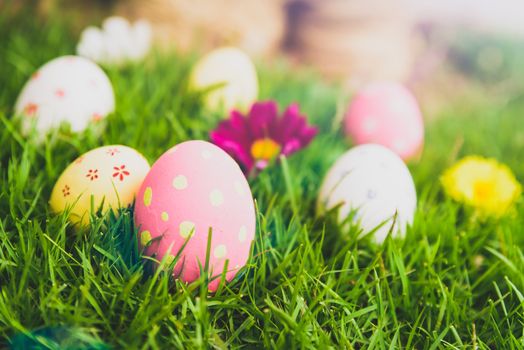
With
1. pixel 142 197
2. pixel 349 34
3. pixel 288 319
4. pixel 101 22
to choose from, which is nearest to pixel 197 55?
pixel 101 22

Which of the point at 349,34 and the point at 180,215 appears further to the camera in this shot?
the point at 349,34

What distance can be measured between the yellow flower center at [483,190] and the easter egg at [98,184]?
0.71 metres

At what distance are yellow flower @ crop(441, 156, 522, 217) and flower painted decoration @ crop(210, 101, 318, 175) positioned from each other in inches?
13.5

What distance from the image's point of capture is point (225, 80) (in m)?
1.25

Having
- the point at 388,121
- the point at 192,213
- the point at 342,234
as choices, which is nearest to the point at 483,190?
the point at 388,121

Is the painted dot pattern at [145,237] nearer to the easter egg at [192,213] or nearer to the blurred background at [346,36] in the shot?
the easter egg at [192,213]

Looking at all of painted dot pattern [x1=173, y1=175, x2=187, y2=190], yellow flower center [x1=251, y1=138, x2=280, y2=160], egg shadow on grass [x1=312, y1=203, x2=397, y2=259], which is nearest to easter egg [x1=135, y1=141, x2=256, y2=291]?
painted dot pattern [x1=173, y1=175, x2=187, y2=190]

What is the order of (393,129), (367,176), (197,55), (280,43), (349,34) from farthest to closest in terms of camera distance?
1. (280,43)
2. (349,34)
3. (197,55)
4. (393,129)
5. (367,176)

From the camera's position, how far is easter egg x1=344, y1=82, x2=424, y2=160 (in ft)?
4.13

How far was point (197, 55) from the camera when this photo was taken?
1680mm

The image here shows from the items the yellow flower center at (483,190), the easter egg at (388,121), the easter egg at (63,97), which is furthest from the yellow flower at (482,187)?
the easter egg at (63,97)

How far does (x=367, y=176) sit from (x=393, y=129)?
38 centimetres

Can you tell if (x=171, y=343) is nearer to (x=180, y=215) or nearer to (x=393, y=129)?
(x=180, y=215)

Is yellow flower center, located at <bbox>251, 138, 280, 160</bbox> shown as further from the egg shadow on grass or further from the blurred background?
the blurred background
